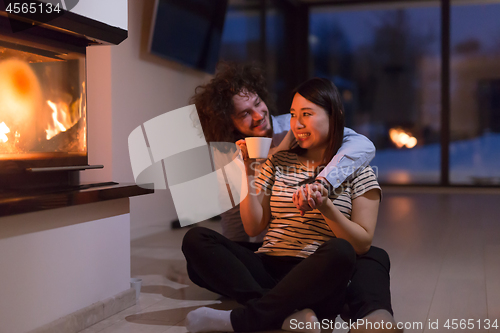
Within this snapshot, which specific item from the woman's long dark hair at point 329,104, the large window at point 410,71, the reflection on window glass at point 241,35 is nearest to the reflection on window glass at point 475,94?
the large window at point 410,71

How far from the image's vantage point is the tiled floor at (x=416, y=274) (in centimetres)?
171

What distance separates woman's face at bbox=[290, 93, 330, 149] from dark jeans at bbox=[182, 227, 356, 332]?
398 mm

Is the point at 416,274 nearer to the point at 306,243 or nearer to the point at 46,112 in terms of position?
the point at 306,243

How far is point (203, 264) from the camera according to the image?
5.33 feet

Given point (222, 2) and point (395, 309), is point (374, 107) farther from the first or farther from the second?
point (395, 309)

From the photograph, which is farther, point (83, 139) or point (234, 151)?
point (234, 151)

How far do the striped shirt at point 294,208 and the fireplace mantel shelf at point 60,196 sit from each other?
0.52 m

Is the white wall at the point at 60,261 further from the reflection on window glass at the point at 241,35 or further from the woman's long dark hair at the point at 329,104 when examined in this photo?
the reflection on window glass at the point at 241,35

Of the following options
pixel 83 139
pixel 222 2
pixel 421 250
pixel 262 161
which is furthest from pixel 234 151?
pixel 222 2

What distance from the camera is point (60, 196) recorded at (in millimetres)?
1531

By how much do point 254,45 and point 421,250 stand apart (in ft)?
11.2

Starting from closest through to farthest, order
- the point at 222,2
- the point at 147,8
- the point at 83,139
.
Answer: the point at 83,139, the point at 147,8, the point at 222,2

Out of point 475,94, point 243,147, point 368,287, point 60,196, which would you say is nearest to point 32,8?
point 60,196

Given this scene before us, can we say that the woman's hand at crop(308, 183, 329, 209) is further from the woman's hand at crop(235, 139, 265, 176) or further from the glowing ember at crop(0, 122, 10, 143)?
the glowing ember at crop(0, 122, 10, 143)
